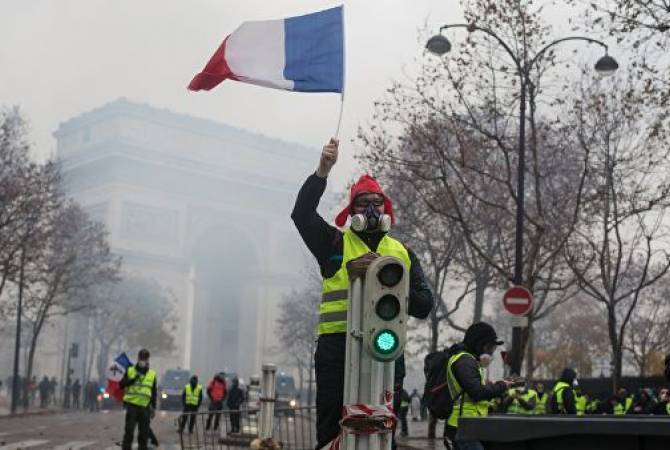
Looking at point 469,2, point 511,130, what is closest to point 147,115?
point 511,130

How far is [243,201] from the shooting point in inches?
3342

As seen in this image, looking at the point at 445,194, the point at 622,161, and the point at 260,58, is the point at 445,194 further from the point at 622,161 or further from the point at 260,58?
the point at 260,58

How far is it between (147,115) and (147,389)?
64.5 metres

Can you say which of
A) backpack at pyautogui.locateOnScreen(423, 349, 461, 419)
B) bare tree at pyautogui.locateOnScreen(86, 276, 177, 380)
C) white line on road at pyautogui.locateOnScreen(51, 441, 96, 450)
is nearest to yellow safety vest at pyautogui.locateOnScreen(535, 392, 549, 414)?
white line on road at pyautogui.locateOnScreen(51, 441, 96, 450)

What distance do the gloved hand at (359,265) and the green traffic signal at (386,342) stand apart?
0.33 meters

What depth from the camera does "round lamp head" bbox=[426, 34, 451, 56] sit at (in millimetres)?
20875

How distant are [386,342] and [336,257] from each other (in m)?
1.02

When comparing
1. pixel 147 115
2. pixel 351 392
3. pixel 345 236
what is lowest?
pixel 351 392

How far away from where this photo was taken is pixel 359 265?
523cm

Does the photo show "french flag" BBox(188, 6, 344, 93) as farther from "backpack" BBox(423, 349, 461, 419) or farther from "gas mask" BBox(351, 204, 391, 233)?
"backpack" BBox(423, 349, 461, 419)

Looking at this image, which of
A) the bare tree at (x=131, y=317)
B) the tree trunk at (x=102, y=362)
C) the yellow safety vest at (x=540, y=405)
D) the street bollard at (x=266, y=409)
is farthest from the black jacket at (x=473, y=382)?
the tree trunk at (x=102, y=362)

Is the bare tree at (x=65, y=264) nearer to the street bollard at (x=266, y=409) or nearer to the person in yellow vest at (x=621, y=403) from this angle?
the person in yellow vest at (x=621, y=403)

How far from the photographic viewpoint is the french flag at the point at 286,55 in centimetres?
679

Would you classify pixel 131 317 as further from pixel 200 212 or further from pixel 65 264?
pixel 65 264
